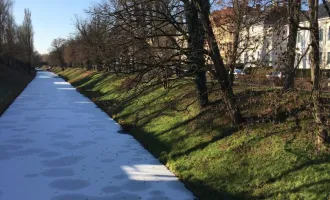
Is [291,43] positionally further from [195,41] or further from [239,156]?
[195,41]

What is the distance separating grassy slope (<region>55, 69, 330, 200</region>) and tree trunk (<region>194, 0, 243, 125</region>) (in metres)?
0.47

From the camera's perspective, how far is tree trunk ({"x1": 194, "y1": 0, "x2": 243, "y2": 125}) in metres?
9.27

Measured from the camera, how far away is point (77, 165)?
34.1 feet

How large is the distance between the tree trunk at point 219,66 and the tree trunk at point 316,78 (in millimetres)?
2787

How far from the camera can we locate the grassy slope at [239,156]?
6852mm

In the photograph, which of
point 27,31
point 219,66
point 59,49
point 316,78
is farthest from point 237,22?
point 59,49

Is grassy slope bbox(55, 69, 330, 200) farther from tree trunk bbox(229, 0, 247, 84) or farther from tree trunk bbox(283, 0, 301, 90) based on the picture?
tree trunk bbox(229, 0, 247, 84)

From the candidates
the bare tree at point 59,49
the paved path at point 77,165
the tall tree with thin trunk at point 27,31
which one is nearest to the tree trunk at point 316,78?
the paved path at point 77,165

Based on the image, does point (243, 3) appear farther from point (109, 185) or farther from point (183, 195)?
point (109, 185)

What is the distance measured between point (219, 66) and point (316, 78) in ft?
10.7

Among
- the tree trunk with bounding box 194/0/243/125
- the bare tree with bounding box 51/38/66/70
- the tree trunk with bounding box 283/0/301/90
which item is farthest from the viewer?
the bare tree with bounding box 51/38/66/70

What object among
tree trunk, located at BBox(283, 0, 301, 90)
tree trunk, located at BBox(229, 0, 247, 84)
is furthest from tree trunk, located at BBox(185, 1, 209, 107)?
tree trunk, located at BBox(283, 0, 301, 90)

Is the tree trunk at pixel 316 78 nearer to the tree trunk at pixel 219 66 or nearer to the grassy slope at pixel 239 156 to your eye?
the grassy slope at pixel 239 156

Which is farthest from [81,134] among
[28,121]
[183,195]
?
[183,195]
